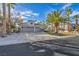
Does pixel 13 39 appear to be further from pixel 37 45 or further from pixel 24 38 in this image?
pixel 37 45

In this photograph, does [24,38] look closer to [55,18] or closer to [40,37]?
[40,37]

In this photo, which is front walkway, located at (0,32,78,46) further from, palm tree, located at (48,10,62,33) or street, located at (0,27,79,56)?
palm tree, located at (48,10,62,33)

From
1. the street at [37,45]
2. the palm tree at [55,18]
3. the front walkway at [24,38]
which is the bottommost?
the street at [37,45]

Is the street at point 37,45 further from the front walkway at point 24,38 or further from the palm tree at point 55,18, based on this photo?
the palm tree at point 55,18

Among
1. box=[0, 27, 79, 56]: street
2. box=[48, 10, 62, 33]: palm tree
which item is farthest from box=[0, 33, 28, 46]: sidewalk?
box=[48, 10, 62, 33]: palm tree

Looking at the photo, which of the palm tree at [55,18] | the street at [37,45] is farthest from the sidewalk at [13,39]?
the palm tree at [55,18]

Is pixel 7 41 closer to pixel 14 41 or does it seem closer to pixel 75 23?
pixel 14 41

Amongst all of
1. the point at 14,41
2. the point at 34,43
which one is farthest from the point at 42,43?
the point at 14,41

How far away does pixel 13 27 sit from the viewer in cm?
401

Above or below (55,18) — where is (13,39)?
below

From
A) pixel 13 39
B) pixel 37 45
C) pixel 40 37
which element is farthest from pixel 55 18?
pixel 13 39

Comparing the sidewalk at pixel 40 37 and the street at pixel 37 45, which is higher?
the sidewalk at pixel 40 37

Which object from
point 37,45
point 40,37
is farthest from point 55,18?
point 37,45

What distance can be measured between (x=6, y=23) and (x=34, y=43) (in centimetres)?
43
